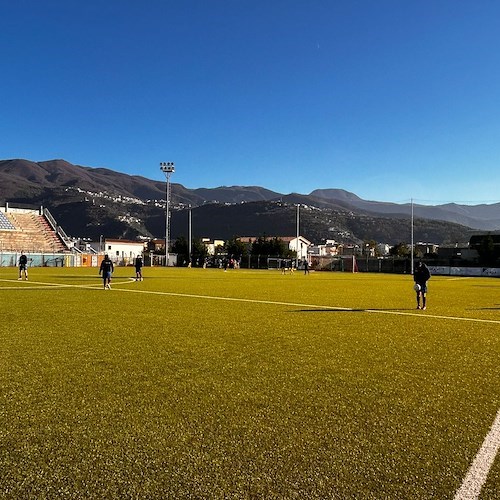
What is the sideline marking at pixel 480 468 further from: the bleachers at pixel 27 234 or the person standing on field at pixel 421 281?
the bleachers at pixel 27 234

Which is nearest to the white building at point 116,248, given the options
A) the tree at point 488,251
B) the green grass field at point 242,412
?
the tree at point 488,251

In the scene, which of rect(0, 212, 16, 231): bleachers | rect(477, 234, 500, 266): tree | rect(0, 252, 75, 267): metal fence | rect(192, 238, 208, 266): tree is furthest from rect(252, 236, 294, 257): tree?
rect(0, 212, 16, 231): bleachers

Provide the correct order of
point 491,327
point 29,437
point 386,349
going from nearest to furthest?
point 29,437 < point 386,349 < point 491,327

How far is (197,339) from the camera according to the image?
9.84 meters

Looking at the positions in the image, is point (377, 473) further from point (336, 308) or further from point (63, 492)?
point (336, 308)

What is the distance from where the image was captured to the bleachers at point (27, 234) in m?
71.8

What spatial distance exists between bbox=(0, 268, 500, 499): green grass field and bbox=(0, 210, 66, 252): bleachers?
6773 centimetres

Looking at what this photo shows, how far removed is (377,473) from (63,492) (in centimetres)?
244

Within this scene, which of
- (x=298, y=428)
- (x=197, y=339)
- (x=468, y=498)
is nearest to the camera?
(x=468, y=498)

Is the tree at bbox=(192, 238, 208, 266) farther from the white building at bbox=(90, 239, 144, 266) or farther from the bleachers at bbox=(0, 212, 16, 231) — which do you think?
the bleachers at bbox=(0, 212, 16, 231)

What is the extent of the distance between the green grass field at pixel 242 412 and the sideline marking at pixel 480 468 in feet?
0.23

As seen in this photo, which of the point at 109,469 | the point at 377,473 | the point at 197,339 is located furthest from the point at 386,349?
the point at 109,469

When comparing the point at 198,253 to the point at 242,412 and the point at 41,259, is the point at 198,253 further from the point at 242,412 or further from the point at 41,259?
the point at 242,412

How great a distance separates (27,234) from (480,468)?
81.8 metres
